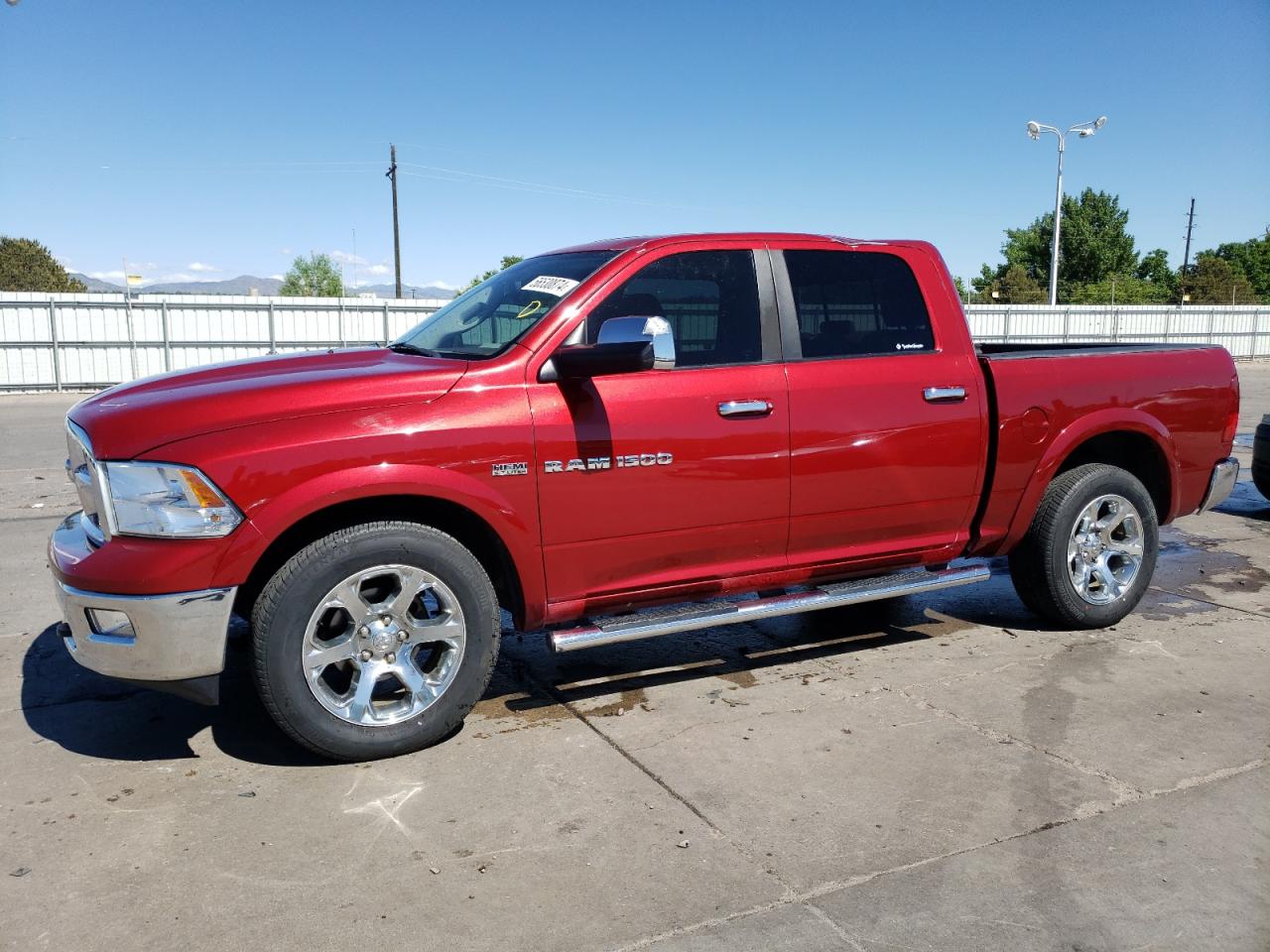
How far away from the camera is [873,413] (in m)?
4.60

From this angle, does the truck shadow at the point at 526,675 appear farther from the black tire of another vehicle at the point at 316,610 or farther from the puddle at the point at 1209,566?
the puddle at the point at 1209,566

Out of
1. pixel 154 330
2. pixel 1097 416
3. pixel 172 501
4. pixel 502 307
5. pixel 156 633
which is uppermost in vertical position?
pixel 154 330

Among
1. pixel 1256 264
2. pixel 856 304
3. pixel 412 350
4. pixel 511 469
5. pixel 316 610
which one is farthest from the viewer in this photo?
pixel 1256 264

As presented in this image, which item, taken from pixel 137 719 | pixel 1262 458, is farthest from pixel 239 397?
pixel 1262 458

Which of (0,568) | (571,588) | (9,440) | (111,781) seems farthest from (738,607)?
(9,440)

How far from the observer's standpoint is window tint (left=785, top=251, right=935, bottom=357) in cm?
463

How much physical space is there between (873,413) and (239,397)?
2611 millimetres

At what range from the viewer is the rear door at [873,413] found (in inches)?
177

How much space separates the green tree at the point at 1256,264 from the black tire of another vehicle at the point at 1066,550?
3000 inches

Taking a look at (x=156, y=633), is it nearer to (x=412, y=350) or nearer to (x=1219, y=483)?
(x=412, y=350)

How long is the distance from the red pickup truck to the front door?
0.03ft

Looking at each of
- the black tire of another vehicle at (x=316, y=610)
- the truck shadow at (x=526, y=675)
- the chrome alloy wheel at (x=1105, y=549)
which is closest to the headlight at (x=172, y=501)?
the black tire of another vehicle at (x=316, y=610)

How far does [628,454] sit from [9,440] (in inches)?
510

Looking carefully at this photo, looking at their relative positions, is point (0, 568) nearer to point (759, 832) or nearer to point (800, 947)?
point (759, 832)
